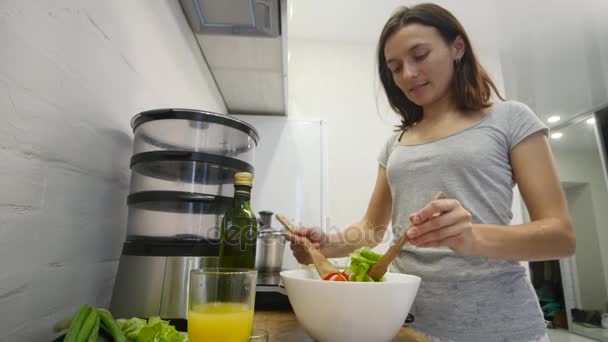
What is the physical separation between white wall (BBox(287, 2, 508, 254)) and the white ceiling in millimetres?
13

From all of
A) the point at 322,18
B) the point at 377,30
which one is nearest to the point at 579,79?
the point at 377,30

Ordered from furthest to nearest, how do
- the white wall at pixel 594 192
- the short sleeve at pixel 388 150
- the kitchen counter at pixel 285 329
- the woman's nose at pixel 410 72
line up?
the white wall at pixel 594 192 → the short sleeve at pixel 388 150 → the woman's nose at pixel 410 72 → the kitchen counter at pixel 285 329

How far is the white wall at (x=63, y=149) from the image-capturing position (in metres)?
0.37

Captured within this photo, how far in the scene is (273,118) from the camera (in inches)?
68.1

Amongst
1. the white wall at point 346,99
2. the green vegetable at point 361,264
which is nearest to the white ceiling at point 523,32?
the white wall at point 346,99

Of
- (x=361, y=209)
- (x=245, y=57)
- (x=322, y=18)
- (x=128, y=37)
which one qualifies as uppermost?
(x=322, y=18)

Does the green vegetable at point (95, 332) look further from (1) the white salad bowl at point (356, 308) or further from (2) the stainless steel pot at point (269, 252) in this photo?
(2) the stainless steel pot at point (269, 252)

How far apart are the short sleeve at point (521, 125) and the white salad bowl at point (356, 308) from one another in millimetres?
448

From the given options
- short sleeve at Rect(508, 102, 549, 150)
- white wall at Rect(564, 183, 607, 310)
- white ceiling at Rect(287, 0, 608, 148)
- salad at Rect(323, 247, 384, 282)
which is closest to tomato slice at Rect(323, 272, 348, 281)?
salad at Rect(323, 247, 384, 282)

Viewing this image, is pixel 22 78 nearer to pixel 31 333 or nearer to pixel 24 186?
pixel 24 186

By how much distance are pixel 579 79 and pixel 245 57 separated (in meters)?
2.71

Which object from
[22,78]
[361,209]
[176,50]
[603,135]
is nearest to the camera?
[22,78]

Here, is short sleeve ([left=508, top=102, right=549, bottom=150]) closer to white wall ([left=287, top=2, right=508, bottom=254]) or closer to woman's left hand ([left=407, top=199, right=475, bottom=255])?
woman's left hand ([left=407, top=199, right=475, bottom=255])

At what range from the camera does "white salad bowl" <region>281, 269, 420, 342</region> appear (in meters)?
0.38
